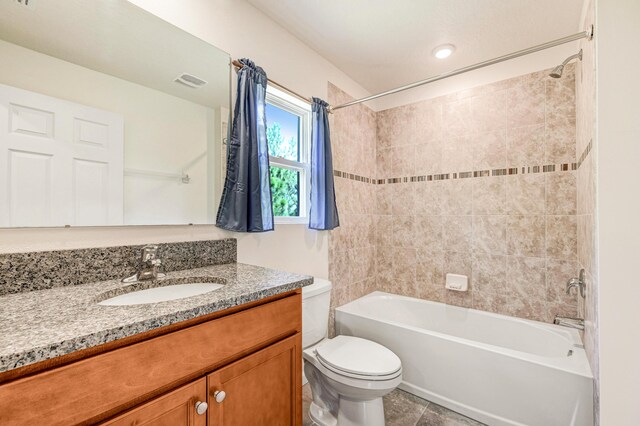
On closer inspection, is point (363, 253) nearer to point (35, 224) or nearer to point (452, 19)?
point (452, 19)

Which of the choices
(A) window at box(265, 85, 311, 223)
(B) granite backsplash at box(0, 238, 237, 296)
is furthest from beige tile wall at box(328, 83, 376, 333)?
(B) granite backsplash at box(0, 238, 237, 296)

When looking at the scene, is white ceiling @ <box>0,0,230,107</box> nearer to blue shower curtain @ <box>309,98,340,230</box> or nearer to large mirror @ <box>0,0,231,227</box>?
large mirror @ <box>0,0,231,227</box>

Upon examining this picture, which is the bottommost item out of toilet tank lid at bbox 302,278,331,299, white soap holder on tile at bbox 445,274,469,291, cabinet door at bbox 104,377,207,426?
white soap holder on tile at bbox 445,274,469,291

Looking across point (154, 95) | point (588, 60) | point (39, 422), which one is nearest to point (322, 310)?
point (39, 422)

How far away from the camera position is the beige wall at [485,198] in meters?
2.03

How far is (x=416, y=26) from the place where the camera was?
1871 millimetres

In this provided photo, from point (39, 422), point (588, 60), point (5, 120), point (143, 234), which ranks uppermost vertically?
point (588, 60)

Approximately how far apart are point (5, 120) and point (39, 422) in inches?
37.8

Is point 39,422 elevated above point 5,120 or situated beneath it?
situated beneath

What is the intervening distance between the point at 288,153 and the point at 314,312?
3.73 ft

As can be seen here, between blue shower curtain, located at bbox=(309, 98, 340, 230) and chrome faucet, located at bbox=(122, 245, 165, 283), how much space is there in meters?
1.07

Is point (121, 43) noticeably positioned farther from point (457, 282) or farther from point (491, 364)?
point (457, 282)

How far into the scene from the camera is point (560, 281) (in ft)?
6.61

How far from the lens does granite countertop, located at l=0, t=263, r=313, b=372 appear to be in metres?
0.56
